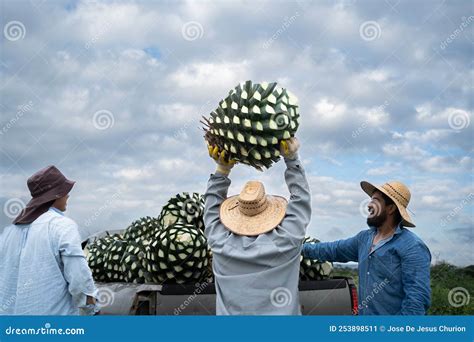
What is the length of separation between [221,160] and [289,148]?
57cm

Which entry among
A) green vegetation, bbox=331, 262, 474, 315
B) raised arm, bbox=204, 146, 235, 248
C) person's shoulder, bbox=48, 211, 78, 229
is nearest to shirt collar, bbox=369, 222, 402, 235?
raised arm, bbox=204, 146, 235, 248

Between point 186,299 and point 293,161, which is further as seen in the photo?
point 186,299

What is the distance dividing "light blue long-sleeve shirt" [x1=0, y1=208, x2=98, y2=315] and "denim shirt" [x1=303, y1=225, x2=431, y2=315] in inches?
85.0

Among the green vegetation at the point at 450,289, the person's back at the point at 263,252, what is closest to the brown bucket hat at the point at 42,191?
the person's back at the point at 263,252

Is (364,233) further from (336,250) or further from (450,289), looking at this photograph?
(450,289)

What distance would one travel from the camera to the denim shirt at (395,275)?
4.09 m


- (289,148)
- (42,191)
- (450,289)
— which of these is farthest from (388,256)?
(450,289)

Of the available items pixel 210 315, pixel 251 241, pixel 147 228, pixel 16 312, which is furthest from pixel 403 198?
pixel 16 312

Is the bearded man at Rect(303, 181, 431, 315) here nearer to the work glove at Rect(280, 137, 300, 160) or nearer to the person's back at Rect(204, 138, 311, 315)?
the person's back at Rect(204, 138, 311, 315)

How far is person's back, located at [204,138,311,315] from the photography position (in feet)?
13.0

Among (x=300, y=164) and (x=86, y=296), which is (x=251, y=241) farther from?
(x=86, y=296)

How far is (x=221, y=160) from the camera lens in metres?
4.33

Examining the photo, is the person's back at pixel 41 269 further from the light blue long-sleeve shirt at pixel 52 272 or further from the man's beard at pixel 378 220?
the man's beard at pixel 378 220
